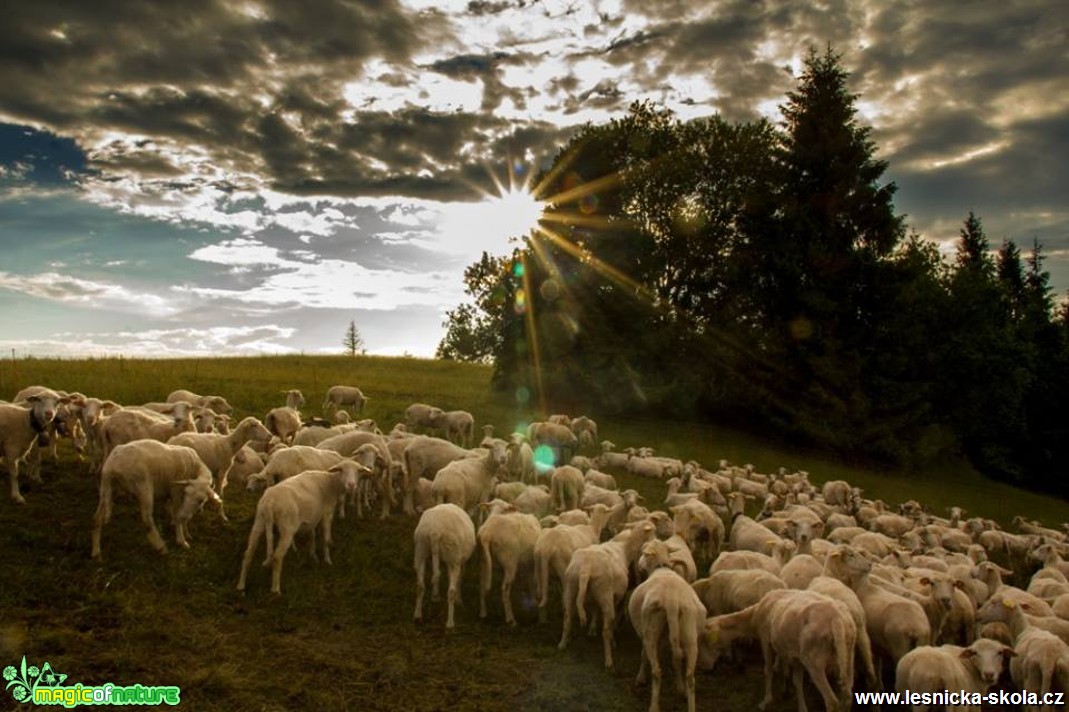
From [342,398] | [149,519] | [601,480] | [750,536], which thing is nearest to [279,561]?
[149,519]

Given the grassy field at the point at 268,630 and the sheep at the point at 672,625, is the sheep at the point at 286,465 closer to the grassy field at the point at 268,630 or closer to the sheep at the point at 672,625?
the grassy field at the point at 268,630

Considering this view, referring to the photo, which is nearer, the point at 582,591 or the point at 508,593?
the point at 582,591

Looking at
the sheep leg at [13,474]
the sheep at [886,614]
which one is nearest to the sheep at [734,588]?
the sheep at [886,614]

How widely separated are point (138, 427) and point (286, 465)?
3.07m

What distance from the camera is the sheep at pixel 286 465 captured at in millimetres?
13078

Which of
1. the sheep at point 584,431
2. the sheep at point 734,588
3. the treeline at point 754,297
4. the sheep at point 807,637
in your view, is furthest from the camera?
the treeline at point 754,297

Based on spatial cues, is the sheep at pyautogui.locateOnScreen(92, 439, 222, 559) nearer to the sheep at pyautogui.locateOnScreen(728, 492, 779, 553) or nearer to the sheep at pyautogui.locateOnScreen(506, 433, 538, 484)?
the sheep at pyautogui.locateOnScreen(506, 433, 538, 484)

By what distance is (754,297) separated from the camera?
42.1m

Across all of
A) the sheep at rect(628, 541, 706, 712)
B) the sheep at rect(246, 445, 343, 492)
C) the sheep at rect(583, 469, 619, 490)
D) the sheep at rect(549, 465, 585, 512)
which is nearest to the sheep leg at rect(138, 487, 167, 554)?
the sheep at rect(246, 445, 343, 492)

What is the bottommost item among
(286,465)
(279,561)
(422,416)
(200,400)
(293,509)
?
(279,561)

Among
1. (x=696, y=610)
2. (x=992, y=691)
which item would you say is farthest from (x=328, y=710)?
(x=992, y=691)

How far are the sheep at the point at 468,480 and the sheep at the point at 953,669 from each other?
324 inches

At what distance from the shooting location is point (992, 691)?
8023 millimetres

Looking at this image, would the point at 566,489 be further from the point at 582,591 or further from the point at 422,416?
the point at 422,416
